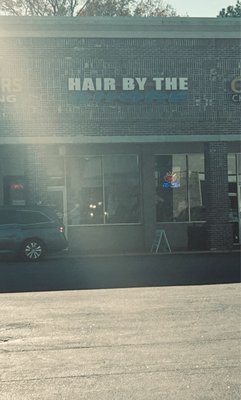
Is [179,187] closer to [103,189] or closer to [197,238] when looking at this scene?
[197,238]

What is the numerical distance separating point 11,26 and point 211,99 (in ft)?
24.4

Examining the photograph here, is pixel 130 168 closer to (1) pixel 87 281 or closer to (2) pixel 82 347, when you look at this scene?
(1) pixel 87 281

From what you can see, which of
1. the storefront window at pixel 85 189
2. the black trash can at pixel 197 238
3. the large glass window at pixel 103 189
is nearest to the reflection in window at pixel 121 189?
the large glass window at pixel 103 189

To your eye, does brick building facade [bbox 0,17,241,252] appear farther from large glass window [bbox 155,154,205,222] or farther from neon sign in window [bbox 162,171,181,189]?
neon sign in window [bbox 162,171,181,189]

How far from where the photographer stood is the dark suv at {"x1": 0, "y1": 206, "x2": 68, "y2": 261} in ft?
58.1

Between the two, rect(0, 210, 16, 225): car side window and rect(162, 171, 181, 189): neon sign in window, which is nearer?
rect(0, 210, 16, 225): car side window

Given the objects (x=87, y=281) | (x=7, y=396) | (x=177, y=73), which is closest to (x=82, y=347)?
(x=7, y=396)

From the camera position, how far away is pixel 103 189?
22.1 metres

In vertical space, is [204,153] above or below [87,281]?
above

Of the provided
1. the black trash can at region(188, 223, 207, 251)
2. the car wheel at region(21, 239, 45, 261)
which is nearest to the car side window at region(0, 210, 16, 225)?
the car wheel at region(21, 239, 45, 261)

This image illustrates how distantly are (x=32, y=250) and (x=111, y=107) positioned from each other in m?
5.95

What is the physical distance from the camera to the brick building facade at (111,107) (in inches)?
783

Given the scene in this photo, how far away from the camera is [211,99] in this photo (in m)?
20.8

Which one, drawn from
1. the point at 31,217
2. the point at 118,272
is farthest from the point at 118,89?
the point at 118,272
